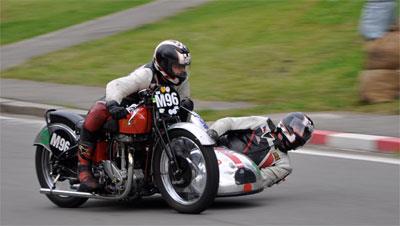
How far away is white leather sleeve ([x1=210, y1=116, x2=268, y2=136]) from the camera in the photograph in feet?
26.8

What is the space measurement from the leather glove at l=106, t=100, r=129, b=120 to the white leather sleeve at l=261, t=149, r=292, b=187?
1279mm

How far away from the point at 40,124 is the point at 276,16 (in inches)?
283

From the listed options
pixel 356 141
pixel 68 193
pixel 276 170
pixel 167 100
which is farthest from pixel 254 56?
pixel 167 100

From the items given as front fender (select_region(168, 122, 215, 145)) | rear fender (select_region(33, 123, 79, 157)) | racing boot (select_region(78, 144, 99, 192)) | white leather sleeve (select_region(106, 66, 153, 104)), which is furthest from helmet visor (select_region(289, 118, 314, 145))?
rear fender (select_region(33, 123, 79, 157))

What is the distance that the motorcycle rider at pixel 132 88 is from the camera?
765 cm

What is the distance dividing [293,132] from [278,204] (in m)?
0.61

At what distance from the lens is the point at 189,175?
7.73 metres

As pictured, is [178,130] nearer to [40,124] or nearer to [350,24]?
[40,124]

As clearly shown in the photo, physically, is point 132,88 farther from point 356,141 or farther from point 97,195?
point 356,141

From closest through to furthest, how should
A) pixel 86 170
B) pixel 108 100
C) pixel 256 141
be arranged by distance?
pixel 108 100
pixel 86 170
pixel 256 141

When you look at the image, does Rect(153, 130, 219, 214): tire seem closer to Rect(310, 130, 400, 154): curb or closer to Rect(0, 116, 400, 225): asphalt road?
Rect(0, 116, 400, 225): asphalt road

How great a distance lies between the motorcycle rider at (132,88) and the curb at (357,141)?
389 centimetres

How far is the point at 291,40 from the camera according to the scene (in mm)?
18188

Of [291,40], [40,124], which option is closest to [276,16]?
[291,40]
